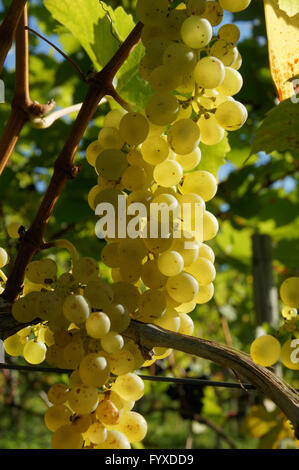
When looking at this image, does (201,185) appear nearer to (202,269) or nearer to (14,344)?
(202,269)

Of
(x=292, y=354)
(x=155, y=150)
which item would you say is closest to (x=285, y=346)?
(x=292, y=354)

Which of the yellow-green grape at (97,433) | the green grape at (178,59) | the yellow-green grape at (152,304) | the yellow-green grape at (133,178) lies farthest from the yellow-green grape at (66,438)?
the green grape at (178,59)

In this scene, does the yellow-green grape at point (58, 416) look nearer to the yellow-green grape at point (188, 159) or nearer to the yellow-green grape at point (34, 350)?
the yellow-green grape at point (34, 350)

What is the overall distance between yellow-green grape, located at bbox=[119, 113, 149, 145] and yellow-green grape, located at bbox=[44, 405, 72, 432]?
24 cm

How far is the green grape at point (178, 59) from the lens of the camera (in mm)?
451

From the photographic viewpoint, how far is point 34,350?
0.51 metres

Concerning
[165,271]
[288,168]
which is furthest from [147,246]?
[288,168]

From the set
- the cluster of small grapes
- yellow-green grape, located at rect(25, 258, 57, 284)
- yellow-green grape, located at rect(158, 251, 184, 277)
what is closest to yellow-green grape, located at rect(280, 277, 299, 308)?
the cluster of small grapes

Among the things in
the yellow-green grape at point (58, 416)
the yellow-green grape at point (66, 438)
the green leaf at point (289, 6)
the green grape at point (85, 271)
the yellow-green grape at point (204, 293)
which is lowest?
the yellow-green grape at point (66, 438)

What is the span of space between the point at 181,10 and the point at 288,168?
3.82ft

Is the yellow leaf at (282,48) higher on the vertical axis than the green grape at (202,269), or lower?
higher

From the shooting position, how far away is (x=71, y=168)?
504 mm

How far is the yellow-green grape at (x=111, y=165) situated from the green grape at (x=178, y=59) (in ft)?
0.29

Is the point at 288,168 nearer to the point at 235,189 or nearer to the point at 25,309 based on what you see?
the point at 235,189
